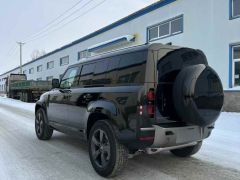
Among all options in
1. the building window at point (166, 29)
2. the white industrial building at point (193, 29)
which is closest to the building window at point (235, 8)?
the white industrial building at point (193, 29)

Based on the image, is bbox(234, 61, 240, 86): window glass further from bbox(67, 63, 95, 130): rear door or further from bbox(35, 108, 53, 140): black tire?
bbox(67, 63, 95, 130): rear door

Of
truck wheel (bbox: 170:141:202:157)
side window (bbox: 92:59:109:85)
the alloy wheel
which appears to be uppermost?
side window (bbox: 92:59:109:85)

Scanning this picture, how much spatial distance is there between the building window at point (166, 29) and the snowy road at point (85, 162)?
11.4 m

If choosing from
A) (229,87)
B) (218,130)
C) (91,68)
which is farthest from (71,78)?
(229,87)

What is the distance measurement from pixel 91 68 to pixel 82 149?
1970 mm

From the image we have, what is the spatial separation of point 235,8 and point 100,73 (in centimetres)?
1106

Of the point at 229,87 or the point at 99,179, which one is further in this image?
the point at 229,87

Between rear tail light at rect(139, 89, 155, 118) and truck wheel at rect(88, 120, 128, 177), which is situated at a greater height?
rear tail light at rect(139, 89, 155, 118)

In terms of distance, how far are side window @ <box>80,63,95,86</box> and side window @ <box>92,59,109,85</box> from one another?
146mm

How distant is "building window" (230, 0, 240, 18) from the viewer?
14.1 meters

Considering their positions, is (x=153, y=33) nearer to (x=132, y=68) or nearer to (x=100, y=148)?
(x=132, y=68)

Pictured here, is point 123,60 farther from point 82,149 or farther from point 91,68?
point 82,149

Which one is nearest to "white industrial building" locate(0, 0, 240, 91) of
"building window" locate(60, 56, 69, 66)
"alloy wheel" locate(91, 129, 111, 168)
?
"alloy wheel" locate(91, 129, 111, 168)

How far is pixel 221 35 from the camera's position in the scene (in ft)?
48.5
